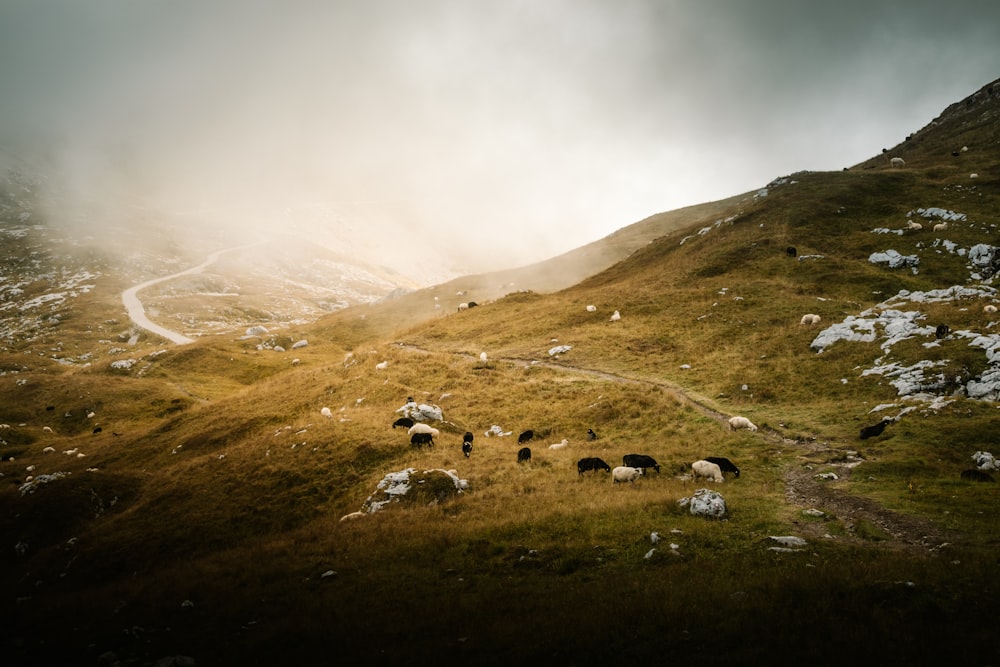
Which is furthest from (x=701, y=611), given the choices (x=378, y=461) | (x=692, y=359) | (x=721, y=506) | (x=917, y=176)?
(x=917, y=176)

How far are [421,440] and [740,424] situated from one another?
64.0 ft

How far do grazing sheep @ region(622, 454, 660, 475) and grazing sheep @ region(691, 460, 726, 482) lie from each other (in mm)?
1886

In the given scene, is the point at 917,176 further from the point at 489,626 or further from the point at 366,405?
the point at 489,626

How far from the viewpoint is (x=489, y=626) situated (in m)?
11.0

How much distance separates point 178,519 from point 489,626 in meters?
23.2

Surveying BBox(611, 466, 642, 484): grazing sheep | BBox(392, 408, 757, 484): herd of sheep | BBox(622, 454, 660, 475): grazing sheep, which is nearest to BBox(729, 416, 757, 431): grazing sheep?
BBox(392, 408, 757, 484): herd of sheep

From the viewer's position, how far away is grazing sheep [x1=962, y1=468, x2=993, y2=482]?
1645 cm

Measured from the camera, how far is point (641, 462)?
2269cm

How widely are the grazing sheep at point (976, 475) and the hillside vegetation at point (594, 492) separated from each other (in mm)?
452

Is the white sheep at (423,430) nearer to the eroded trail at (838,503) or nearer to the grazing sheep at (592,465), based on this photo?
the grazing sheep at (592,465)

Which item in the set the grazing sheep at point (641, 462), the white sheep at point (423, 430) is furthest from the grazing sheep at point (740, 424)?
the white sheep at point (423, 430)

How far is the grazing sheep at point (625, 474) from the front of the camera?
21.8m

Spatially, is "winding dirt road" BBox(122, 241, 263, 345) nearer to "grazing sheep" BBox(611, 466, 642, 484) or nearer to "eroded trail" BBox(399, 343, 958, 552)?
"grazing sheep" BBox(611, 466, 642, 484)

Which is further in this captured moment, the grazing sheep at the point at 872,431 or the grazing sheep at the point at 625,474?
the grazing sheep at the point at 872,431
